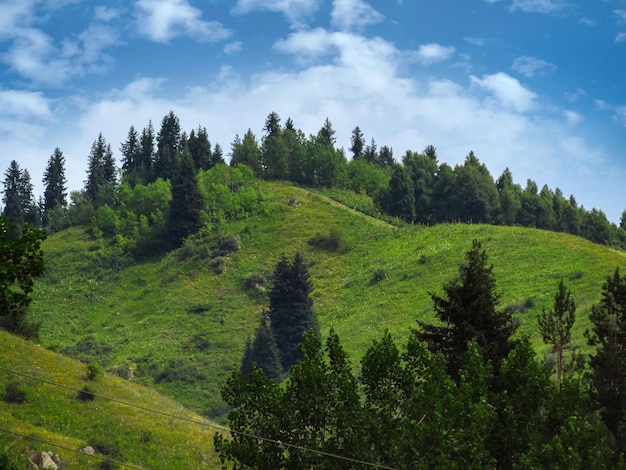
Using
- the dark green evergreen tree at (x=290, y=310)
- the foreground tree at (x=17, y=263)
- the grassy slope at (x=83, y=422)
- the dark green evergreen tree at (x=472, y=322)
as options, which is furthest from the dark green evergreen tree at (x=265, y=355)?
the foreground tree at (x=17, y=263)

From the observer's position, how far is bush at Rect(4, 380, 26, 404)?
45188 mm

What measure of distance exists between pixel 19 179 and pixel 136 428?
125168 millimetres

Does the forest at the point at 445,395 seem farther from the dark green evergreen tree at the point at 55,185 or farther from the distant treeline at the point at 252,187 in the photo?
the dark green evergreen tree at the point at 55,185

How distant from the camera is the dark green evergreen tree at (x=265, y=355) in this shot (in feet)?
260

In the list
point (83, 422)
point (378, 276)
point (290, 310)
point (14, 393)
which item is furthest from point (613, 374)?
point (378, 276)

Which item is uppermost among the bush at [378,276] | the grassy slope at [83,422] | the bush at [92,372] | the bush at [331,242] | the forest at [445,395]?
the bush at [331,242]

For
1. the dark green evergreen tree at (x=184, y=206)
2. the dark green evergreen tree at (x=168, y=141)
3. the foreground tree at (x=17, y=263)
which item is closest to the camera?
the foreground tree at (x=17, y=263)

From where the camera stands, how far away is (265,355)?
263 feet

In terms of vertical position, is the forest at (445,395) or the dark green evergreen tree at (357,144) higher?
the dark green evergreen tree at (357,144)

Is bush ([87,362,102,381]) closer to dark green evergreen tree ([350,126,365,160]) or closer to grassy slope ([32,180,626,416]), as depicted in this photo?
grassy slope ([32,180,626,416])

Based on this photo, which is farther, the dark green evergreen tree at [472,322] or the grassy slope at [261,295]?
the grassy slope at [261,295]

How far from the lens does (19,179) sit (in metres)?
160

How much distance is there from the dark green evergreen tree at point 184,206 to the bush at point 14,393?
79.5 meters

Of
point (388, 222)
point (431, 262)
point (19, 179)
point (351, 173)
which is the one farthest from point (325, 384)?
point (19, 179)
